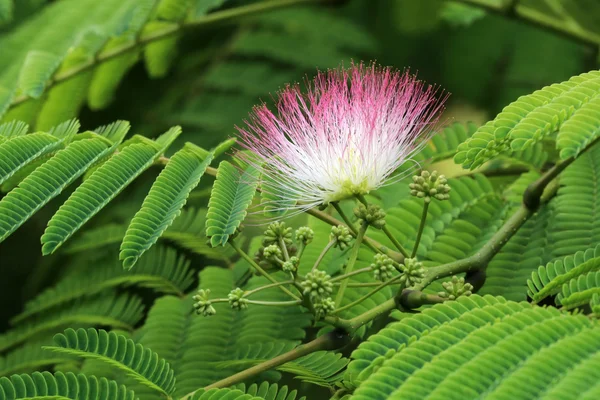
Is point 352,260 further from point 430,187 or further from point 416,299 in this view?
point 430,187

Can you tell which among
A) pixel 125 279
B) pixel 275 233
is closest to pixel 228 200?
pixel 275 233

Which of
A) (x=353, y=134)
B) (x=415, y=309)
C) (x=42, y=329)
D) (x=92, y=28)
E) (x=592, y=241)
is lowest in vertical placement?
(x=42, y=329)

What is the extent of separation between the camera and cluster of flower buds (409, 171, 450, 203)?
5.27 ft

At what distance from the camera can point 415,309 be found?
1577 millimetres

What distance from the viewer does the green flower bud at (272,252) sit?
5.04 ft

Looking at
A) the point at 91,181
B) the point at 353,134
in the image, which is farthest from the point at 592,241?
the point at 91,181

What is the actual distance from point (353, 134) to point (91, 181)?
1.90 ft

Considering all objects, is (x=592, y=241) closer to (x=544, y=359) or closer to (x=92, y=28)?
(x=544, y=359)

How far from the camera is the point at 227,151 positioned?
1951 millimetres

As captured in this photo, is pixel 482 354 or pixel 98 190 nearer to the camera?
pixel 482 354

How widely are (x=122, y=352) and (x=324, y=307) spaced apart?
421mm

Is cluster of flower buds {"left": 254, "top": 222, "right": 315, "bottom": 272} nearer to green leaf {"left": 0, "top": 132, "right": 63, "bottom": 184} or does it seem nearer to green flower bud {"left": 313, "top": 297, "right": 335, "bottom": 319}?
green flower bud {"left": 313, "top": 297, "right": 335, "bottom": 319}

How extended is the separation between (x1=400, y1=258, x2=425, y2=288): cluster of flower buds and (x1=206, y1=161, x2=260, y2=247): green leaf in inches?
13.4

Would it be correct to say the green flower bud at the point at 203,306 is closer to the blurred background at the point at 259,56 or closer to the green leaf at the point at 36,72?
the green leaf at the point at 36,72
